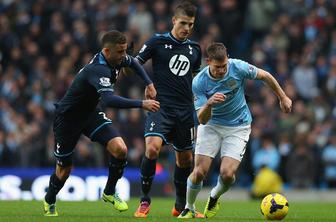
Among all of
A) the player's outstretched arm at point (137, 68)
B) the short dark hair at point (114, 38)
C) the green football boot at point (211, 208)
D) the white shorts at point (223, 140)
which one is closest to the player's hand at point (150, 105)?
the short dark hair at point (114, 38)

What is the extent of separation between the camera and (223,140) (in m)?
13.4

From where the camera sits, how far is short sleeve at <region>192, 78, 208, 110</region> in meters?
13.0

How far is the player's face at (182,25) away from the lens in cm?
1352

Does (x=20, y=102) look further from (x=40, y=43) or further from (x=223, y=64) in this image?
(x=223, y=64)

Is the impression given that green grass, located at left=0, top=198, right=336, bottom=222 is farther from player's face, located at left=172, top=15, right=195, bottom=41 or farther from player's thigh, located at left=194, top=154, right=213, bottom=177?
player's face, located at left=172, top=15, right=195, bottom=41

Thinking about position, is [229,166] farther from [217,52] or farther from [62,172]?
[62,172]

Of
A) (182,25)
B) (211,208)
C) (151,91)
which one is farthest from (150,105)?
(211,208)

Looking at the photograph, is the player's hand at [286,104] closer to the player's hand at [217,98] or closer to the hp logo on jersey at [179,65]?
the player's hand at [217,98]

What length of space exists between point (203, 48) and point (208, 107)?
12.1 meters

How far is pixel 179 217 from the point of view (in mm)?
13133

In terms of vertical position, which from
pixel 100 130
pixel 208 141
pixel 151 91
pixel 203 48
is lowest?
pixel 208 141

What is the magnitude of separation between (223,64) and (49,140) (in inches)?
455

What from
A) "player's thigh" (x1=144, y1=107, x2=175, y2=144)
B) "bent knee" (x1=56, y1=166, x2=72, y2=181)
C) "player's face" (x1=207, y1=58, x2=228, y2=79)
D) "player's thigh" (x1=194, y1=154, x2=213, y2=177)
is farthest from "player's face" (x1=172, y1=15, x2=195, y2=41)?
"bent knee" (x1=56, y1=166, x2=72, y2=181)

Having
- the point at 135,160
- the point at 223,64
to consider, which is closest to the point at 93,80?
the point at 223,64
